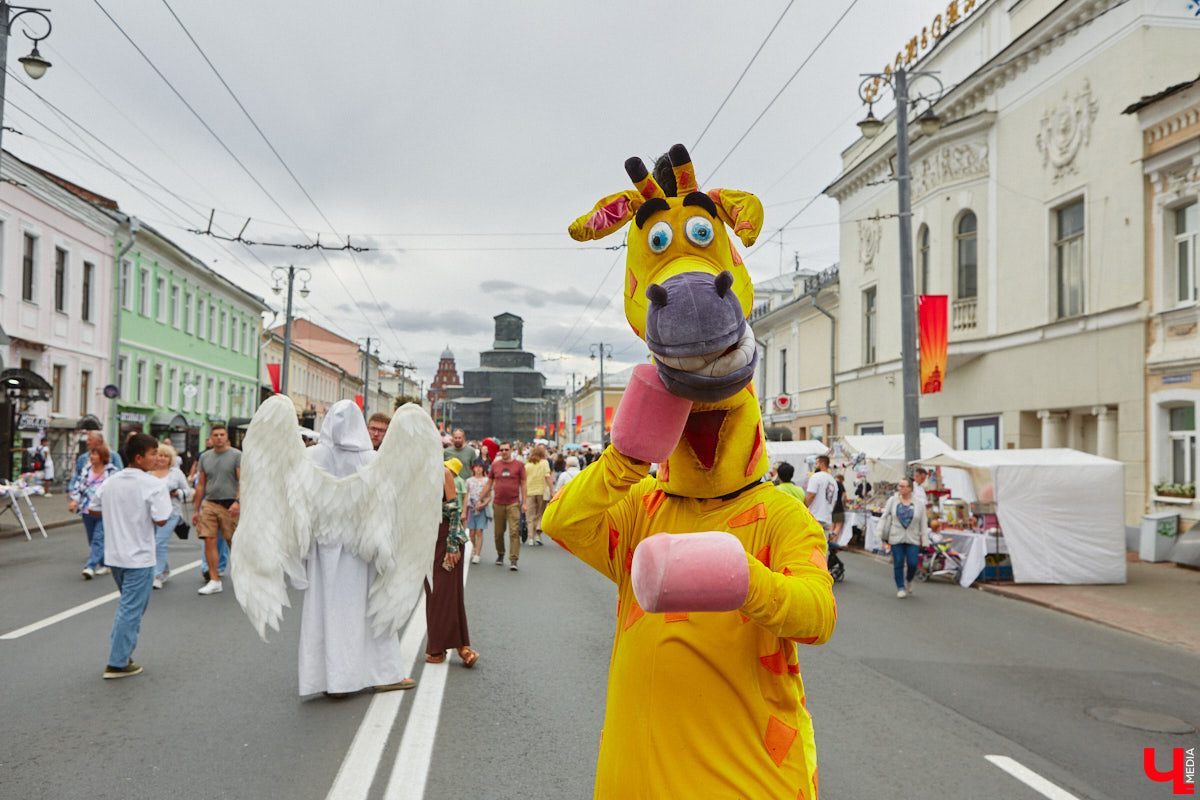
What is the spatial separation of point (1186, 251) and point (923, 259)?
8.65 m

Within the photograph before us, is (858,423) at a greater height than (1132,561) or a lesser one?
greater

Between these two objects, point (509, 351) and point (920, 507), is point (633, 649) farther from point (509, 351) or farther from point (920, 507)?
point (509, 351)

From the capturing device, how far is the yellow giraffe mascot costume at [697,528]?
1.89 meters

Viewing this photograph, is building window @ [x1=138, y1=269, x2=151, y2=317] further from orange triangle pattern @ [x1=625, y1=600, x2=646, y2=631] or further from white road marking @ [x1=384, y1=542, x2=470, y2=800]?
orange triangle pattern @ [x1=625, y1=600, x2=646, y2=631]

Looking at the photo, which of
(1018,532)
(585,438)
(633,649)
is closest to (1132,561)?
(1018,532)

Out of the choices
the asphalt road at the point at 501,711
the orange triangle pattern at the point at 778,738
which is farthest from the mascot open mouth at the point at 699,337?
the asphalt road at the point at 501,711

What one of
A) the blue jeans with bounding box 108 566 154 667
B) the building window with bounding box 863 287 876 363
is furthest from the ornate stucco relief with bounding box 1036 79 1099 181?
the blue jeans with bounding box 108 566 154 667

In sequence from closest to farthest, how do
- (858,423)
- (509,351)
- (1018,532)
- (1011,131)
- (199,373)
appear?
(1018,532)
(1011,131)
(858,423)
(199,373)
(509,351)

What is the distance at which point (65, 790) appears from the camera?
13.7ft

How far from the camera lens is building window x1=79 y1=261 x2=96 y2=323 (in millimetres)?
28562

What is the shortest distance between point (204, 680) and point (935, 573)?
10.3 m

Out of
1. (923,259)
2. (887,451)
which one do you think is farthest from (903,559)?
(923,259)

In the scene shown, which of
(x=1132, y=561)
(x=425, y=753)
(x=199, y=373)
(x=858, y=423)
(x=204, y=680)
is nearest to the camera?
(x=425, y=753)
